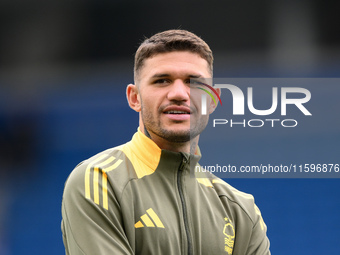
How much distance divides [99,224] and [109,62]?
2.31 m

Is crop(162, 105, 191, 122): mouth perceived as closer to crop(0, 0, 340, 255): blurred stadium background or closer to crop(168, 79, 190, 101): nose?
crop(168, 79, 190, 101): nose

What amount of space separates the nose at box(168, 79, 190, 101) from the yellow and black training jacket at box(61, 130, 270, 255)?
0.52 ft

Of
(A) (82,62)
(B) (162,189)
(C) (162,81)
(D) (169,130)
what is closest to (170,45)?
(C) (162,81)

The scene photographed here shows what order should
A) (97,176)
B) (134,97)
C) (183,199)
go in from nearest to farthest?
(97,176) < (183,199) < (134,97)

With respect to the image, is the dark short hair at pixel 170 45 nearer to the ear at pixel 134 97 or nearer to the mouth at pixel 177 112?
the ear at pixel 134 97

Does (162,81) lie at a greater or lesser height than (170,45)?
lesser

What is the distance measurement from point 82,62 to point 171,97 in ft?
7.25

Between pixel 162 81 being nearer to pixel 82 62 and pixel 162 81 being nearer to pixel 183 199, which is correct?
pixel 183 199

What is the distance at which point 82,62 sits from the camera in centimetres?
358

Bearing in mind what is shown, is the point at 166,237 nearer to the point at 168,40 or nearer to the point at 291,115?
the point at 168,40

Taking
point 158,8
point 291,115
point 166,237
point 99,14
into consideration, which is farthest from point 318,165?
point 166,237

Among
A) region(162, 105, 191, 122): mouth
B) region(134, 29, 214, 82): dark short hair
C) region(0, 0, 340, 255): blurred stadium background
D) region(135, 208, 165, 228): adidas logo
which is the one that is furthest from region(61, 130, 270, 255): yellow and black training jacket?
region(0, 0, 340, 255): blurred stadium background

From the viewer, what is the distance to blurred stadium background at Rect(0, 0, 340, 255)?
135 inches

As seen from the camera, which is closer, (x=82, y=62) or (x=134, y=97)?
(x=134, y=97)
